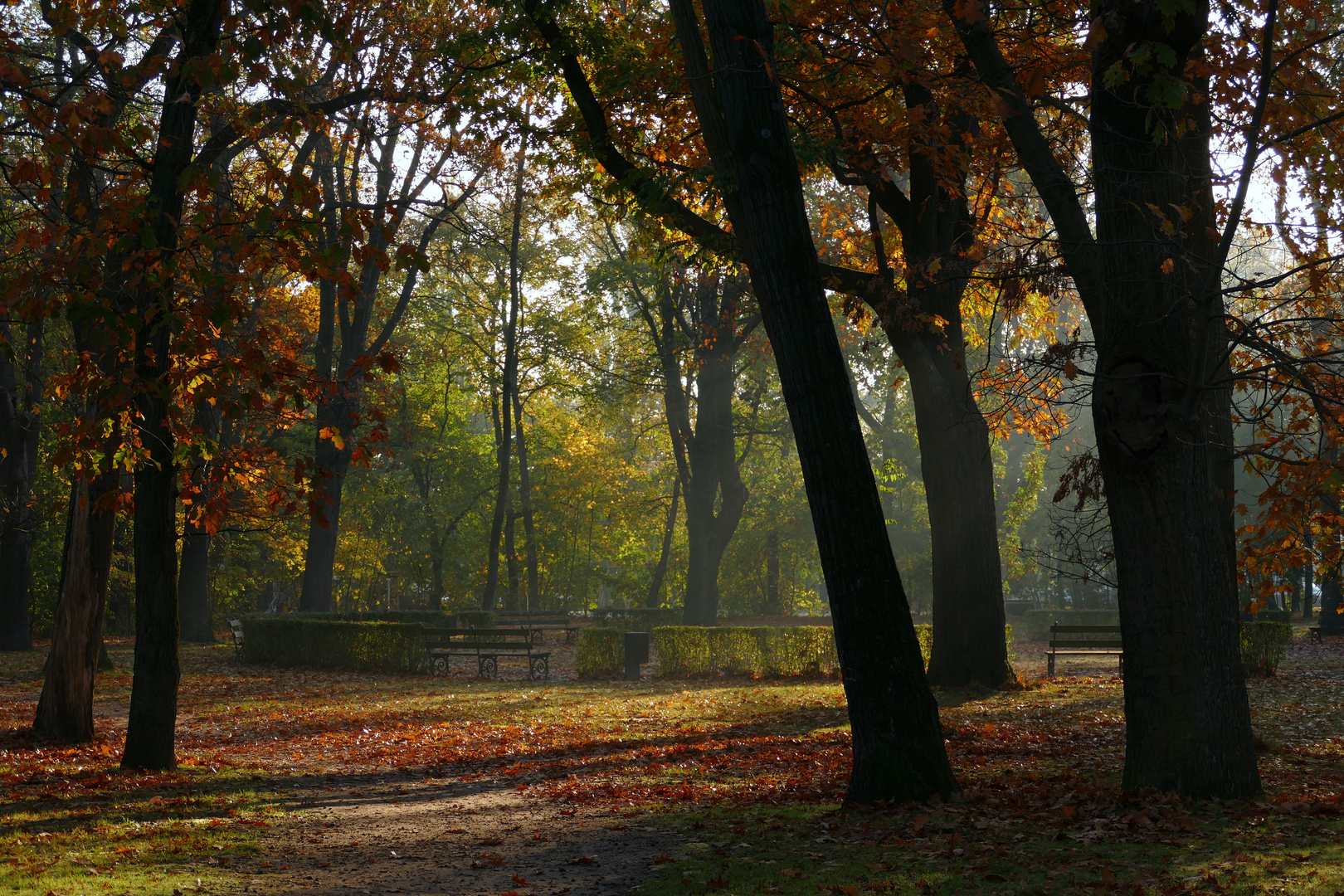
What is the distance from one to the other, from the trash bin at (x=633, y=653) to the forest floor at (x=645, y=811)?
509 centimetres

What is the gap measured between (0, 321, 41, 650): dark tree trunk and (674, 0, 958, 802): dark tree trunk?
66.6ft

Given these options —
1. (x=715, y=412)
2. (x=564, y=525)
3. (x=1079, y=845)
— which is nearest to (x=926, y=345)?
(x=1079, y=845)

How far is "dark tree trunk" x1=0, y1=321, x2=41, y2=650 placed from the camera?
2231cm

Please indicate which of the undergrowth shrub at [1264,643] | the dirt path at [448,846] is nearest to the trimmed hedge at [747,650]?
the undergrowth shrub at [1264,643]

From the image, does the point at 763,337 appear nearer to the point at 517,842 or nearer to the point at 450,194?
the point at 450,194

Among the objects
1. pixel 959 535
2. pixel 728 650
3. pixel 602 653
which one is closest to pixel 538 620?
pixel 602 653

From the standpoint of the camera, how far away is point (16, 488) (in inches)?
918

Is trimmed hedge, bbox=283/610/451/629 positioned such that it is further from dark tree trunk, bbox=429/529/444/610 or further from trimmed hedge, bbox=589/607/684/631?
dark tree trunk, bbox=429/529/444/610

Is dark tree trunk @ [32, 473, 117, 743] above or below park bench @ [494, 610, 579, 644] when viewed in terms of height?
above

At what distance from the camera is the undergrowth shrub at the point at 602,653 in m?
20.0

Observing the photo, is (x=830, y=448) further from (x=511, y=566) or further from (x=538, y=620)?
(x=511, y=566)

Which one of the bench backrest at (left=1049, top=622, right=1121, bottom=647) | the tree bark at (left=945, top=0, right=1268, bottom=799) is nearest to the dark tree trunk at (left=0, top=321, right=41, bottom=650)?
the bench backrest at (left=1049, top=622, right=1121, bottom=647)

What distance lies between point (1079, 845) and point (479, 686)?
14.3 m

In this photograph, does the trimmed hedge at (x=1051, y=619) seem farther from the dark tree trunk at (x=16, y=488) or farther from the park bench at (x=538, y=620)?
the dark tree trunk at (x=16, y=488)
